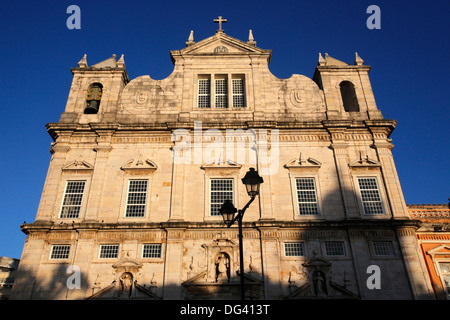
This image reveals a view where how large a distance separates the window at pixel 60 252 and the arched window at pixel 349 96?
18.6 meters

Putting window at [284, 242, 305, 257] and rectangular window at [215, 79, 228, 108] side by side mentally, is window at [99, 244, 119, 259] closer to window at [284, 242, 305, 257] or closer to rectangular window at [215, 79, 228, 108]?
window at [284, 242, 305, 257]

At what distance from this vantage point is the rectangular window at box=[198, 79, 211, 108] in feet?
75.4

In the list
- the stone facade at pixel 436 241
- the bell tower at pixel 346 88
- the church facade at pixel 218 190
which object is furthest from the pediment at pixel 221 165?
the stone facade at pixel 436 241

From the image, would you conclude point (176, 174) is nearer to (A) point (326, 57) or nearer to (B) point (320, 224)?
(B) point (320, 224)

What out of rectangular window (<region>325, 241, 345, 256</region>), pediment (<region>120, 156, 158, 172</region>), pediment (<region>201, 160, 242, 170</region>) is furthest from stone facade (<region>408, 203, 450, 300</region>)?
pediment (<region>120, 156, 158, 172</region>)

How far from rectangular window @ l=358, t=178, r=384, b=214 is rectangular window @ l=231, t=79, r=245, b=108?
335 inches

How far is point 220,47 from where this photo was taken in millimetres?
24359

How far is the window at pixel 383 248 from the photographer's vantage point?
18016mm

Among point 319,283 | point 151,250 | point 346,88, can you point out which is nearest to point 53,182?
point 151,250

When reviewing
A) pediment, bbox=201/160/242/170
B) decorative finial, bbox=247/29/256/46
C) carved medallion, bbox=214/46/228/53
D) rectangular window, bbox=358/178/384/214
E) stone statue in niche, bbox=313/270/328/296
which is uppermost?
decorative finial, bbox=247/29/256/46

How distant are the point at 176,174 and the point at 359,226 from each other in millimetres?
9955

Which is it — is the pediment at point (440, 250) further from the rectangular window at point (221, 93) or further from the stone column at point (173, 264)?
the rectangular window at point (221, 93)

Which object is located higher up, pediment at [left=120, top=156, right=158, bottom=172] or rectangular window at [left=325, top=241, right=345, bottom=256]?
pediment at [left=120, top=156, right=158, bottom=172]
